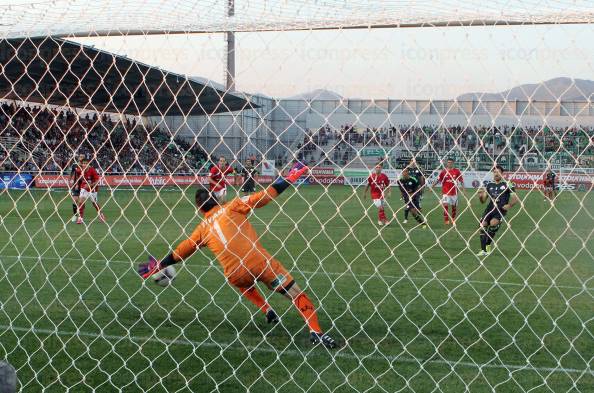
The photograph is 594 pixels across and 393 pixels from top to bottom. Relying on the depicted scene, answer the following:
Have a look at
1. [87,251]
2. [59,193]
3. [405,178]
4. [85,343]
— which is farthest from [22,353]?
[59,193]

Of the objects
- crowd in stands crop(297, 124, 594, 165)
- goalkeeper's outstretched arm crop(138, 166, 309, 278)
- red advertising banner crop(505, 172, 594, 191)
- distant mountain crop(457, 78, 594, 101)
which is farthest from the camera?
goalkeeper's outstretched arm crop(138, 166, 309, 278)

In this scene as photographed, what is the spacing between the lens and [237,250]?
627cm

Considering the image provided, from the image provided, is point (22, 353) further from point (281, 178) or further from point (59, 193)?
point (59, 193)

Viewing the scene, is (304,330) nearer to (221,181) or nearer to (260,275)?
(260,275)

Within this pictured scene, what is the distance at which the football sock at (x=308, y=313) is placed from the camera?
6453 millimetres

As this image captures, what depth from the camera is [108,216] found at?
19703 mm

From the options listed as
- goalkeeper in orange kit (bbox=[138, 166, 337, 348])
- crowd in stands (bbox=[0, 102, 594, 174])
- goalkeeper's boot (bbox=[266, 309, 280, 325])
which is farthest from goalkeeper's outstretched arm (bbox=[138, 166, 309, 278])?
goalkeeper's boot (bbox=[266, 309, 280, 325])

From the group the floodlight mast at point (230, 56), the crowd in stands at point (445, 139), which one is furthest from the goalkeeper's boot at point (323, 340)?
the floodlight mast at point (230, 56)

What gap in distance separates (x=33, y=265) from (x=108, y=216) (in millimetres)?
9194

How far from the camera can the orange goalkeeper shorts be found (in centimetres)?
647

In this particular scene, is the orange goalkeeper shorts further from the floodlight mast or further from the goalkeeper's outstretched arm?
the floodlight mast

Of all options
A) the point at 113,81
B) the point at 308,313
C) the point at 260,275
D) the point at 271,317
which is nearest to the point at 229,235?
the point at 260,275

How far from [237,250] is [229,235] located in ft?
0.60

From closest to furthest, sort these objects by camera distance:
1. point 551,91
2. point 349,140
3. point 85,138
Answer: point 551,91, point 85,138, point 349,140
